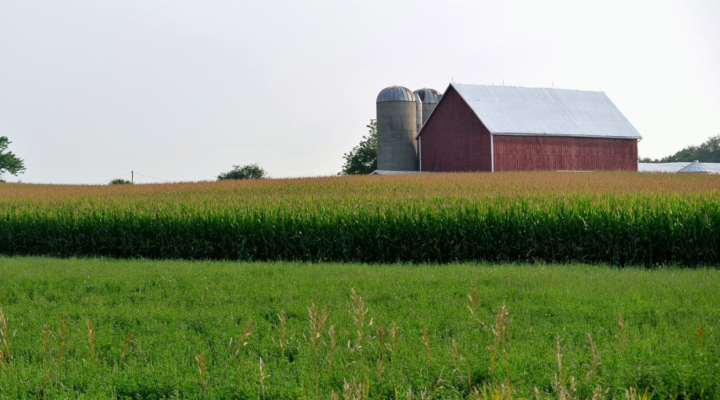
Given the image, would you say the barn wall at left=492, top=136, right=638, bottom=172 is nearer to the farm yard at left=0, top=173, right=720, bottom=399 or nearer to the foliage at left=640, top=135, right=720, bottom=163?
the farm yard at left=0, top=173, right=720, bottom=399

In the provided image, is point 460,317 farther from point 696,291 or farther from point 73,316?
point 73,316

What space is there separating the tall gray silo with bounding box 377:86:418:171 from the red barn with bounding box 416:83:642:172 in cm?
209

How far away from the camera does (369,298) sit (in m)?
8.96

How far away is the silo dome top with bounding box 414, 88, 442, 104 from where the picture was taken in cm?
5388

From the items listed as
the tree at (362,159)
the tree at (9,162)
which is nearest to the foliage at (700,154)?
the tree at (362,159)

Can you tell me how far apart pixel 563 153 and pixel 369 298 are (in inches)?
1418

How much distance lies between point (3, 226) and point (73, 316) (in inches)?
544

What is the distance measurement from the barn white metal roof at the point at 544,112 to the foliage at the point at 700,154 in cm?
5790

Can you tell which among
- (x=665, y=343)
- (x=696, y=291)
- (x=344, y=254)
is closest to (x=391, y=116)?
(x=344, y=254)

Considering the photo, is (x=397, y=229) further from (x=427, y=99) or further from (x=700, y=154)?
(x=700, y=154)

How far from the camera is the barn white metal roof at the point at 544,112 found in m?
41.3

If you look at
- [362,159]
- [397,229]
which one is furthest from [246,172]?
[397,229]

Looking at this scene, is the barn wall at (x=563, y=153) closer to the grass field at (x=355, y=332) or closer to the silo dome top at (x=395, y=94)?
the silo dome top at (x=395, y=94)

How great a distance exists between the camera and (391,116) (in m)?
48.1
